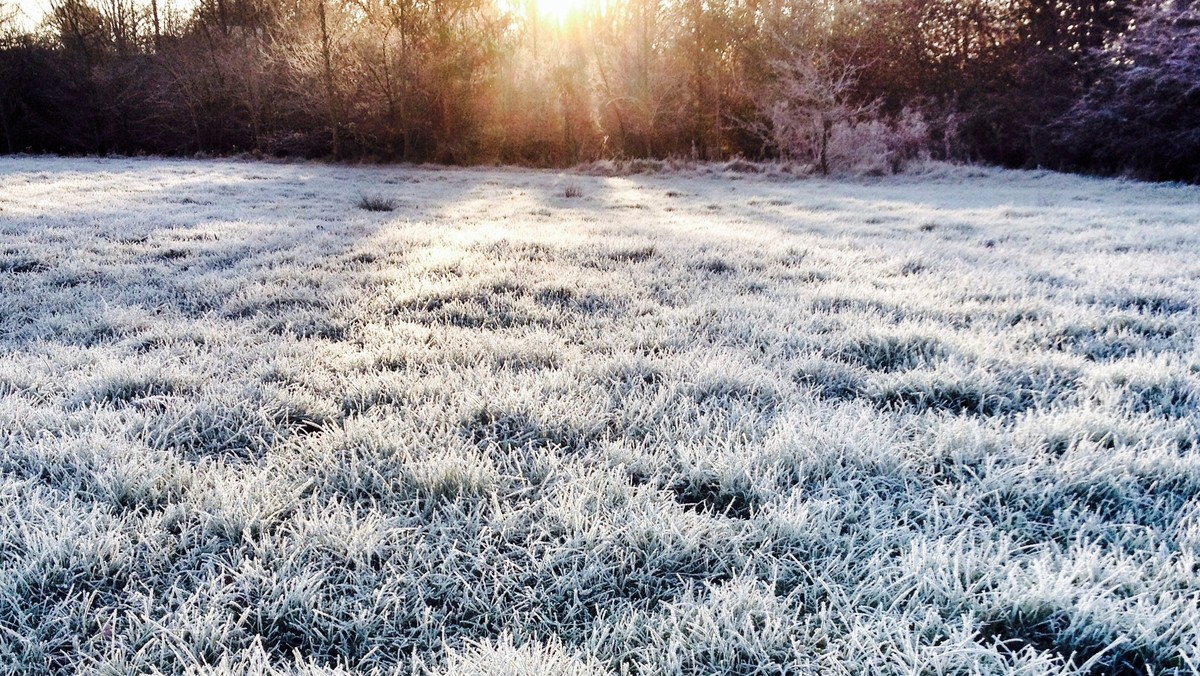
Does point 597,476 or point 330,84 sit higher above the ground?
point 330,84

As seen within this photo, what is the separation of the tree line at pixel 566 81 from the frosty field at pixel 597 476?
733 inches

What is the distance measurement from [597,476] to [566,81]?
25.5 m

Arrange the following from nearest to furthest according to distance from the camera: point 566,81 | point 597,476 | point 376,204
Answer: point 597,476
point 376,204
point 566,81

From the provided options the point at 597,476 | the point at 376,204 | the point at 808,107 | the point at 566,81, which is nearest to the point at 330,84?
the point at 566,81

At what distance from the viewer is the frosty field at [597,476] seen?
131 cm

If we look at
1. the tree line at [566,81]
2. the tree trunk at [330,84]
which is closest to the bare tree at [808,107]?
the tree line at [566,81]

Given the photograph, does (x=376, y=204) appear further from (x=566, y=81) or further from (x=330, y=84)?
(x=566, y=81)

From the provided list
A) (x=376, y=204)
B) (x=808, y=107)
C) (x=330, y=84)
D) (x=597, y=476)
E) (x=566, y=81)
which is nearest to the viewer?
(x=597, y=476)

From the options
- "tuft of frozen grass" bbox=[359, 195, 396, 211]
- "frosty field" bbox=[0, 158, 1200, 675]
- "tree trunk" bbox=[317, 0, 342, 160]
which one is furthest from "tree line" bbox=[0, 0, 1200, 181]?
"frosty field" bbox=[0, 158, 1200, 675]

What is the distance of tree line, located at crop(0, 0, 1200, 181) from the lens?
2166 cm

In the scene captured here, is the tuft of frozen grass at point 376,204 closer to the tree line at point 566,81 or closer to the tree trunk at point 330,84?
the tree line at point 566,81

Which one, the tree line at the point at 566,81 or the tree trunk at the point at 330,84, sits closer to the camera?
the tree line at the point at 566,81

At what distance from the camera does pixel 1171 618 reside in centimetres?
129

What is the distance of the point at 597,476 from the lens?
6.10ft
